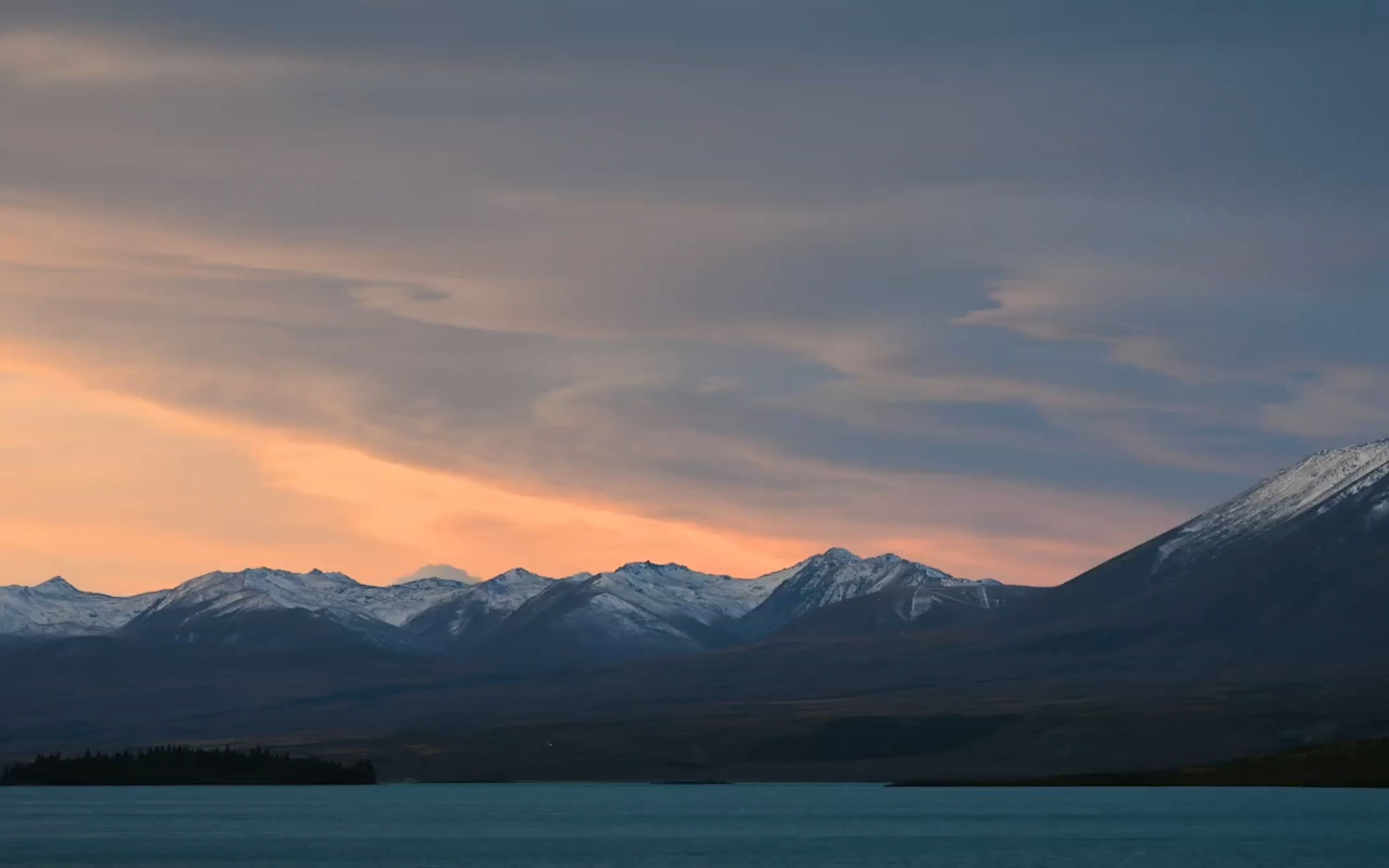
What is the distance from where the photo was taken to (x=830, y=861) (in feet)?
529

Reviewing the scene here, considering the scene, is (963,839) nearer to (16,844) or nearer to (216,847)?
(216,847)

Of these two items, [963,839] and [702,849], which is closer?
[702,849]

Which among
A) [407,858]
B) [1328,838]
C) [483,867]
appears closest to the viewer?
[483,867]

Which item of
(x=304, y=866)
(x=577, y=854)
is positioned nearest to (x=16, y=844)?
(x=304, y=866)

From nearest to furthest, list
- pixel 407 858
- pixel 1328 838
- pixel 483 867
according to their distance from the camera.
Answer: pixel 483 867, pixel 407 858, pixel 1328 838

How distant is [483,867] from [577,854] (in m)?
16.0

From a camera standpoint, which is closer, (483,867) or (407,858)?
(483,867)

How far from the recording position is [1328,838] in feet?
596

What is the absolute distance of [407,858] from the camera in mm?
168125

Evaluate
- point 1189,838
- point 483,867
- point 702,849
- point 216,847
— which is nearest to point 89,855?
point 216,847

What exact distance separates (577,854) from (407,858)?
13.4 metres

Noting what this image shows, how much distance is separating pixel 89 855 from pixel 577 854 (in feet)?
125

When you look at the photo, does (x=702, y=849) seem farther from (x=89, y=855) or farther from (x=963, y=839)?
(x=89, y=855)

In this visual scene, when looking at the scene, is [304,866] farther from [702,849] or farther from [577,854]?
[702,849]
